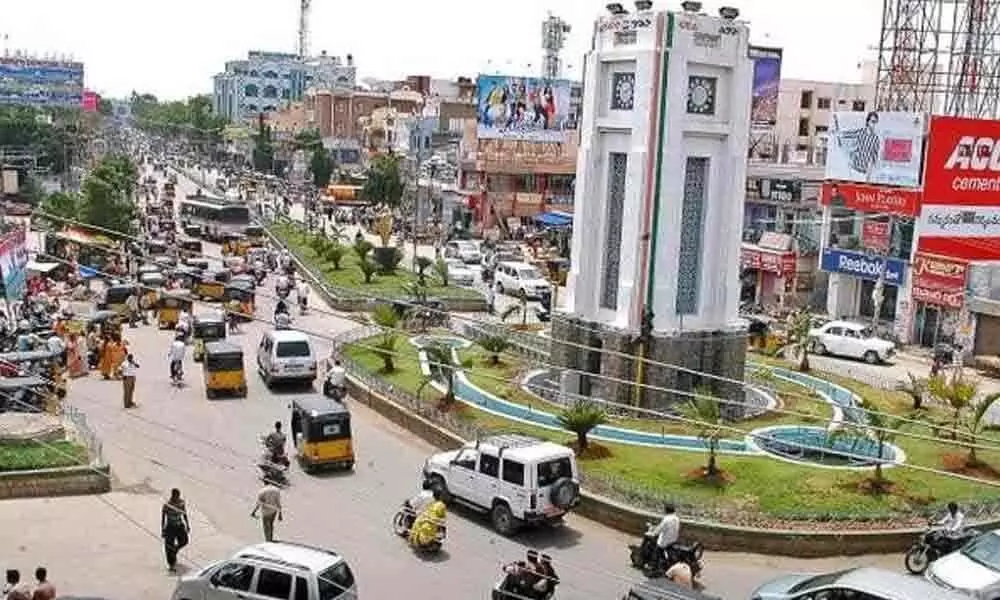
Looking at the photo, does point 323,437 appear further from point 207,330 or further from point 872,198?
point 872,198

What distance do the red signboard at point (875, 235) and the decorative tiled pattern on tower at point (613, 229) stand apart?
1749 cm

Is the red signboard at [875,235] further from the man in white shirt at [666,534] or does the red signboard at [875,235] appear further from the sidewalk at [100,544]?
the sidewalk at [100,544]

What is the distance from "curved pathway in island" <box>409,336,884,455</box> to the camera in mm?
21853

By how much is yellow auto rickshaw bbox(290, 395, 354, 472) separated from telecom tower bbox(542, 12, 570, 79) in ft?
261

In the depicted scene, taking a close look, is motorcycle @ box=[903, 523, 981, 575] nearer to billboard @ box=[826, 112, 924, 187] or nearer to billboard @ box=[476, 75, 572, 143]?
billboard @ box=[826, 112, 924, 187]

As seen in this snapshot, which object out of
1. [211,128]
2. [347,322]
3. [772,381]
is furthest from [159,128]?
[772,381]

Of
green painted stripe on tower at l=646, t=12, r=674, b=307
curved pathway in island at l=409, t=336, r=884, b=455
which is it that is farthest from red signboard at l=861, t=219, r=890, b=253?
green painted stripe on tower at l=646, t=12, r=674, b=307

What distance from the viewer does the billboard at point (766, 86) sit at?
2212 inches

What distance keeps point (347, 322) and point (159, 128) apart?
153 metres

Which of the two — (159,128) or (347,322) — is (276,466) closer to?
(347,322)

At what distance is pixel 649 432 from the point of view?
75.1 feet

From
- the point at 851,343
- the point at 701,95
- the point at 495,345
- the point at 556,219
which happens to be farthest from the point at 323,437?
the point at 556,219

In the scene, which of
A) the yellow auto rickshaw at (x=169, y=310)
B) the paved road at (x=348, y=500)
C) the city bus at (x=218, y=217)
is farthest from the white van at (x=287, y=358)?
the city bus at (x=218, y=217)

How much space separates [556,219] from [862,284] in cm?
2179
